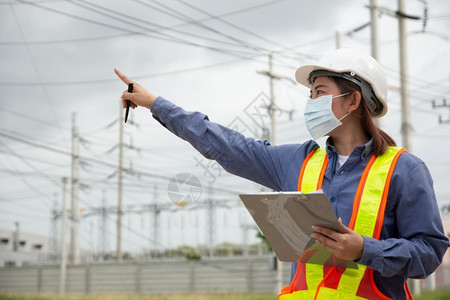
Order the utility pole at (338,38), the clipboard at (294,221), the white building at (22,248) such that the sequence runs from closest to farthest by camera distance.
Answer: the clipboard at (294,221) < the utility pole at (338,38) < the white building at (22,248)

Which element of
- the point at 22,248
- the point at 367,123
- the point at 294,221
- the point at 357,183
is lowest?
the point at 22,248

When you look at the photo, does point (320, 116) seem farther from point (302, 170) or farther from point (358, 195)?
point (358, 195)

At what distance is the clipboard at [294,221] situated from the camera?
193 centimetres

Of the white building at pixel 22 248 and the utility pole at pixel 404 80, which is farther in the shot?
the white building at pixel 22 248

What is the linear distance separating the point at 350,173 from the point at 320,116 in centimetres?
26

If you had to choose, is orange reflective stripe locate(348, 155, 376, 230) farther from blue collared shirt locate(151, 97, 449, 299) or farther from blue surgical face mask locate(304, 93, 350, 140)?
blue surgical face mask locate(304, 93, 350, 140)

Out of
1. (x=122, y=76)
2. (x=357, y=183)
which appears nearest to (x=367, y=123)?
(x=357, y=183)

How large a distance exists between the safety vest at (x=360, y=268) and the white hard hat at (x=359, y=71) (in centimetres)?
27

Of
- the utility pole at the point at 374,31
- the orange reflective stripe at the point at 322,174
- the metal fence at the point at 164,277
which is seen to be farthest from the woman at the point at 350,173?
the metal fence at the point at 164,277

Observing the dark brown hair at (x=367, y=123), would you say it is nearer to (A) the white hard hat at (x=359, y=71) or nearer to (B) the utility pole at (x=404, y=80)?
(A) the white hard hat at (x=359, y=71)

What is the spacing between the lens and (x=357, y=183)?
2305 millimetres

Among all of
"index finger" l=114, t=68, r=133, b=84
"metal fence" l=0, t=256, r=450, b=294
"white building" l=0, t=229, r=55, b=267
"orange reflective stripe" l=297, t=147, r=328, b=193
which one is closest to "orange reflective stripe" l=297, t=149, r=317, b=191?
"orange reflective stripe" l=297, t=147, r=328, b=193

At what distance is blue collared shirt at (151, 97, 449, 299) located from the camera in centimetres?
215

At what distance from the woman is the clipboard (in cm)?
6
